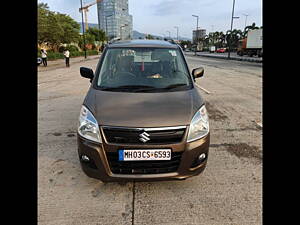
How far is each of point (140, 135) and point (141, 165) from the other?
34 cm

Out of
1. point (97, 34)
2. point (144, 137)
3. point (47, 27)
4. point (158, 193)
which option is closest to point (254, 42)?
point (47, 27)

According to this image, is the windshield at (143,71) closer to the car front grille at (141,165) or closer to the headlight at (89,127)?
the headlight at (89,127)

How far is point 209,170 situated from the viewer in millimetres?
3213

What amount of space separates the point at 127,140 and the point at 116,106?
47 cm

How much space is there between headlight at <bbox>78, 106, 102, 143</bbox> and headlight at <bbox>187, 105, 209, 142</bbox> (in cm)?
102

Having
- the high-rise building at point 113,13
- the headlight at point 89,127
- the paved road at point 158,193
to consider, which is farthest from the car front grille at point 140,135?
the high-rise building at point 113,13

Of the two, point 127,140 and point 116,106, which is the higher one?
point 116,106

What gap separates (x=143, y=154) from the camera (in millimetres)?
2373

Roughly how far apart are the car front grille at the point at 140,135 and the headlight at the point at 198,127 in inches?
4.9
